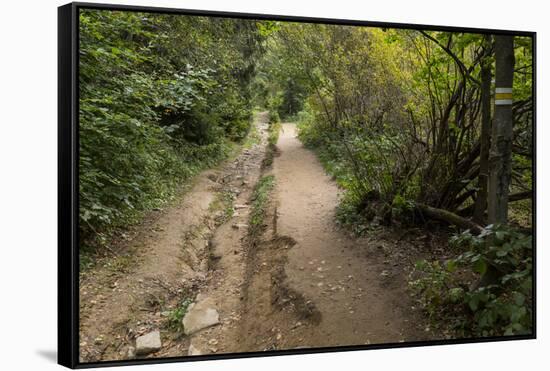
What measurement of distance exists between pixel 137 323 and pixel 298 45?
230 cm

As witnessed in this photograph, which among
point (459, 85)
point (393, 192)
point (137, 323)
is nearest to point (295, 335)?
point (137, 323)

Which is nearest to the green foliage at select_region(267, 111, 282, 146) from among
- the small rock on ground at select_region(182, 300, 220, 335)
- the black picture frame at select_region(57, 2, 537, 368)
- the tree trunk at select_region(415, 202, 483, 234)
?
the tree trunk at select_region(415, 202, 483, 234)

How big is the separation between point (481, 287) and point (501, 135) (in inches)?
46.6

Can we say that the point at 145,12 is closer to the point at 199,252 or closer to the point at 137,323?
the point at 199,252

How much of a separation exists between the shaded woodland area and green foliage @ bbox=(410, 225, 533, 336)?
0.03ft

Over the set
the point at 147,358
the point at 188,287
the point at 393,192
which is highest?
the point at 393,192

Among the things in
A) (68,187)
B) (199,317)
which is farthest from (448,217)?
(68,187)

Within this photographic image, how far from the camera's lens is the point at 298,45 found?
14.7ft

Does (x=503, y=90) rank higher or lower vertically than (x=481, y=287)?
higher

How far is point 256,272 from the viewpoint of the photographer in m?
4.34

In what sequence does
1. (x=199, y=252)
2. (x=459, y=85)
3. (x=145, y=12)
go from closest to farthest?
(x=145, y=12)
(x=199, y=252)
(x=459, y=85)

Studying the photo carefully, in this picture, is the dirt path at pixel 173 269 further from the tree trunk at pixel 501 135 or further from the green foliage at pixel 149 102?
the tree trunk at pixel 501 135

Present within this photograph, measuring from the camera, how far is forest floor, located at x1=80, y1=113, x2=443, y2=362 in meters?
3.80

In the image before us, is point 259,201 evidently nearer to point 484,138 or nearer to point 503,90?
point 484,138
